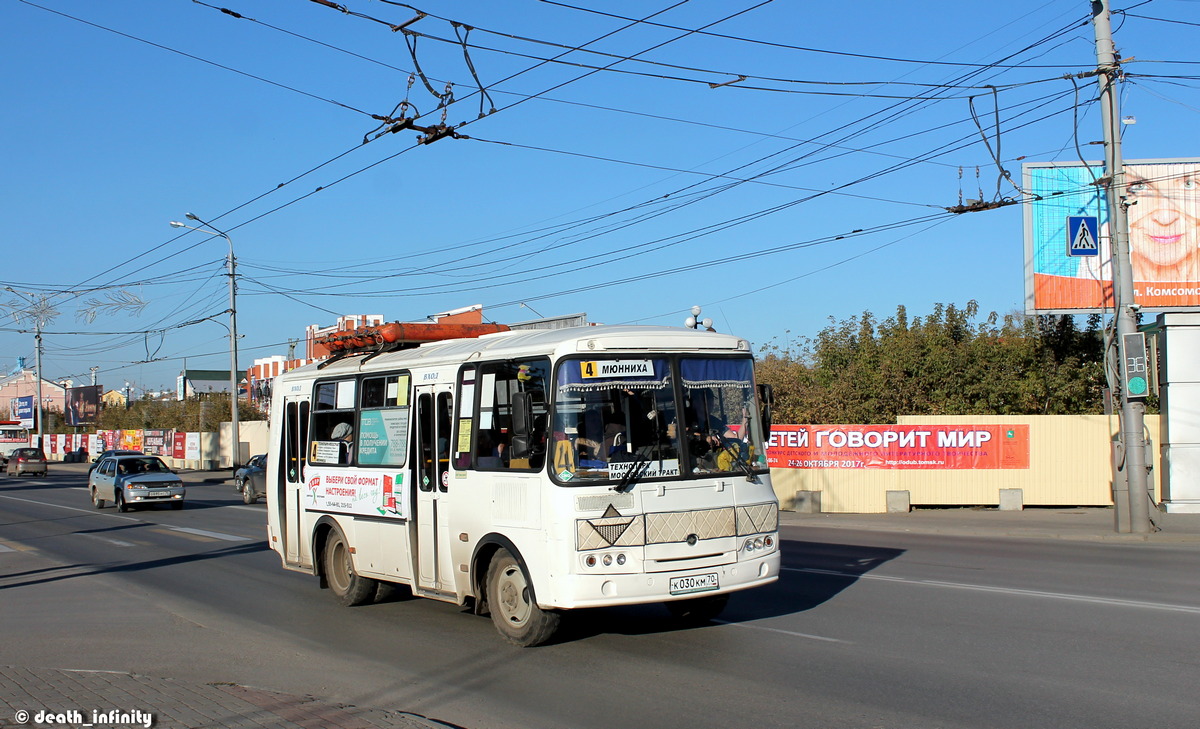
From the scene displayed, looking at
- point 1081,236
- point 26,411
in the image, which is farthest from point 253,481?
point 26,411

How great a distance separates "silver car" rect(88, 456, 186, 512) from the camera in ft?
96.3

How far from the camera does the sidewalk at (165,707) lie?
6387mm

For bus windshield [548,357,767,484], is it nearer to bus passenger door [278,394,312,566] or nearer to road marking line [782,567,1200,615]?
road marking line [782,567,1200,615]

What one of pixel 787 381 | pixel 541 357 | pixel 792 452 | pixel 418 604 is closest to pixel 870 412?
pixel 787 381

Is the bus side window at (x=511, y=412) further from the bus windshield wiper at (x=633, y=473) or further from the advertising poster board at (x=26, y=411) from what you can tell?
the advertising poster board at (x=26, y=411)

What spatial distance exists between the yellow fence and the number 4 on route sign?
18.3 ft

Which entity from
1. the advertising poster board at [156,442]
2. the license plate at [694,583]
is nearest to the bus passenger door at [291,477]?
the license plate at [694,583]

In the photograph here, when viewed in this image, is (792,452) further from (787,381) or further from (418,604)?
(418,604)

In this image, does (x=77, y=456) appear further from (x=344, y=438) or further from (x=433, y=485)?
(x=433, y=485)

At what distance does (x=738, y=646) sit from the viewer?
341 inches

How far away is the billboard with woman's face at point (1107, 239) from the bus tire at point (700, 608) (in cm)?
2172

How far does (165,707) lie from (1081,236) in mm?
27350

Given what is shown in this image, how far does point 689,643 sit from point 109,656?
5.22m

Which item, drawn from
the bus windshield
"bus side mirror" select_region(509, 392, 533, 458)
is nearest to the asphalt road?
the bus windshield
